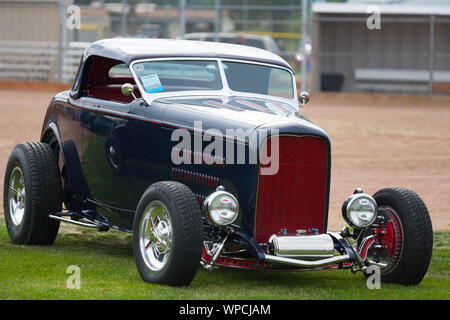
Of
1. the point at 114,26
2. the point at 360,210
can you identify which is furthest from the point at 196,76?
the point at 114,26

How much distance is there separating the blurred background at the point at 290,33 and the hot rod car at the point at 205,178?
2019 cm

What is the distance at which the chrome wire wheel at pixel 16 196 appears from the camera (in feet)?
27.9

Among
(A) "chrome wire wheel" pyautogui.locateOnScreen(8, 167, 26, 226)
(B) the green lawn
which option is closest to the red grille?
(B) the green lawn

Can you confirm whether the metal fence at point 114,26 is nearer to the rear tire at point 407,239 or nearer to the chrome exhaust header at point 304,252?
the rear tire at point 407,239

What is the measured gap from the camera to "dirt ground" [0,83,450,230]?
13070mm

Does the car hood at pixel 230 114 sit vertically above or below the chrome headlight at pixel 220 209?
above

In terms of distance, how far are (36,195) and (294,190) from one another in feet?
9.02

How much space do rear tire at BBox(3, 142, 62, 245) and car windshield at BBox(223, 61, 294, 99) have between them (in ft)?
6.23

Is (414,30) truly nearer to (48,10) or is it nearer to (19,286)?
(48,10)

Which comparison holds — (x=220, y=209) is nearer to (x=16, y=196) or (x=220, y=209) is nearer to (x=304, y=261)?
(x=304, y=261)

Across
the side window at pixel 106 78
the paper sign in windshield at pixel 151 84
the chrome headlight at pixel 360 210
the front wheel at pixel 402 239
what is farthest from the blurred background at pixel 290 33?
the chrome headlight at pixel 360 210

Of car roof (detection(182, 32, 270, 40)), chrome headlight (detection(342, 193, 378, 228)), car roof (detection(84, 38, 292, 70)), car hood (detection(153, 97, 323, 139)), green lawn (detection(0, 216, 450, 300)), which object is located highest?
car roof (detection(182, 32, 270, 40))

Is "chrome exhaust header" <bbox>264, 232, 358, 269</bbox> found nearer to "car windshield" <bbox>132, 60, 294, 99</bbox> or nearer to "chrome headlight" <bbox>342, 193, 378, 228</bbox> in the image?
"chrome headlight" <bbox>342, 193, 378, 228</bbox>
